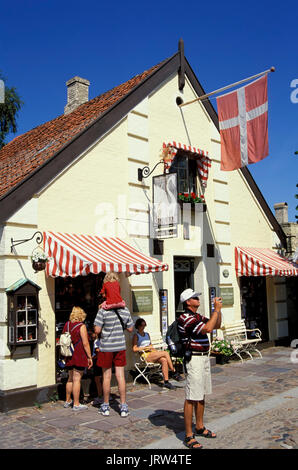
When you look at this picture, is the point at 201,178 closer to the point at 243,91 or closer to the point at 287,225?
the point at 243,91

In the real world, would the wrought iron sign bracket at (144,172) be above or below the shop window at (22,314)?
above

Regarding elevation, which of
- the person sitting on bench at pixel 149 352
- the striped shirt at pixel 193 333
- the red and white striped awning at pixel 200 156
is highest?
the red and white striped awning at pixel 200 156

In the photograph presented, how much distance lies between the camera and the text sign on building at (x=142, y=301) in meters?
9.05

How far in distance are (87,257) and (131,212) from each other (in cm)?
237

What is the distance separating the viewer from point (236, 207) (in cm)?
1225

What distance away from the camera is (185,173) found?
10.9 meters

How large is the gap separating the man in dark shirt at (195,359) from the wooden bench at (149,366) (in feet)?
9.80

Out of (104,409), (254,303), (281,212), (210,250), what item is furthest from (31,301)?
(281,212)

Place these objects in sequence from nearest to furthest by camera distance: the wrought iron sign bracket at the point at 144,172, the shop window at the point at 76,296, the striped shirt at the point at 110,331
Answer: the striped shirt at the point at 110,331 → the shop window at the point at 76,296 → the wrought iron sign bracket at the point at 144,172

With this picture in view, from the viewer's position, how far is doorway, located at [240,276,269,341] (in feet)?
40.0

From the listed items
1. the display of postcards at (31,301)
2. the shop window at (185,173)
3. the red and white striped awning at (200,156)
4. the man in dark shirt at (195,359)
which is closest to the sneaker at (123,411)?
the man in dark shirt at (195,359)

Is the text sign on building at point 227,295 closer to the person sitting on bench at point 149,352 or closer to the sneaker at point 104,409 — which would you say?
the person sitting on bench at point 149,352
